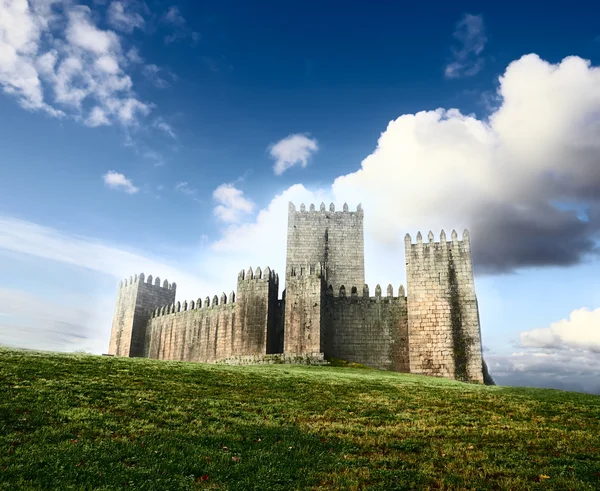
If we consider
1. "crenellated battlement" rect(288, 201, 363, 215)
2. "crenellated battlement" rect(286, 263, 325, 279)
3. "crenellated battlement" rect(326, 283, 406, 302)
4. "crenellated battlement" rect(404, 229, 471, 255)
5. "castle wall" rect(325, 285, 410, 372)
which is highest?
"crenellated battlement" rect(288, 201, 363, 215)

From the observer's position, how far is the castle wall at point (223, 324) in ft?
127

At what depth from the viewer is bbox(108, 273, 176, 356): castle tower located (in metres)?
51.3

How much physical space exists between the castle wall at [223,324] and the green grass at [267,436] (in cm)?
1927

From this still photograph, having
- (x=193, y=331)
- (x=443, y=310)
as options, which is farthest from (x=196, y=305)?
(x=443, y=310)

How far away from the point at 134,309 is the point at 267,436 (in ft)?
142

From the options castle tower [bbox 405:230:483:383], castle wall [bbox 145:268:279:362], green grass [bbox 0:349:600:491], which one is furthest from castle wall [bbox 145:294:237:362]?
green grass [bbox 0:349:600:491]

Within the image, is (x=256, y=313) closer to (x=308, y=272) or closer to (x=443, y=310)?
(x=308, y=272)

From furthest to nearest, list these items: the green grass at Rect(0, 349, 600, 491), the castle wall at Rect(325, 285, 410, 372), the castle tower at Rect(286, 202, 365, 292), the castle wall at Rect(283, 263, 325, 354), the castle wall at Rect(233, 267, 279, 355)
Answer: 1. the castle tower at Rect(286, 202, 365, 292)
2. the castle wall at Rect(233, 267, 279, 355)
3. the castle wall at Rect(325, 285, 410, 372)
4. the castle wall at Rect(283, 263, 325, 354)
5. the green grass at Rect(0, 349, 600, 491)

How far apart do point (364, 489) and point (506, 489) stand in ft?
8.33

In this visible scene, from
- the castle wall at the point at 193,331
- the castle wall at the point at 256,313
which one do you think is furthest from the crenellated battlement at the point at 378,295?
the castle wall at the point at 193,331

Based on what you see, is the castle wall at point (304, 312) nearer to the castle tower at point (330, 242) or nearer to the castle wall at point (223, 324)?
the castle wall at point (223, 324)

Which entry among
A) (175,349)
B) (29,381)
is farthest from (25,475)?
(175,349)

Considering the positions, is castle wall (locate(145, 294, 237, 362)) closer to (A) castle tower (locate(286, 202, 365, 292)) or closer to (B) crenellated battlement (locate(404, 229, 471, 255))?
(A) castle tower (locate(286, 202, 365, 292))

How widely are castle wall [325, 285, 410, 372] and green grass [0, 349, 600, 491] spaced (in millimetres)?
16980
